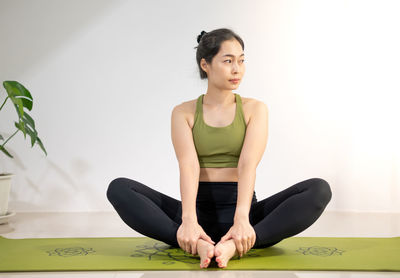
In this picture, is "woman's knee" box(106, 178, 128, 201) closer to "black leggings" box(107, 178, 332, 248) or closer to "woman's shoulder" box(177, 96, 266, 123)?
"black leggings" box(107, 178, 332, 248)

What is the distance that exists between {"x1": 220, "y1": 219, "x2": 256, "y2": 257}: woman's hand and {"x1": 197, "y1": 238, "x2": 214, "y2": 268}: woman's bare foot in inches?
2.4

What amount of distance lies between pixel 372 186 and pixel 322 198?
161cm

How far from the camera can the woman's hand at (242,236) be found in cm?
147

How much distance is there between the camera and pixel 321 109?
9.86ft

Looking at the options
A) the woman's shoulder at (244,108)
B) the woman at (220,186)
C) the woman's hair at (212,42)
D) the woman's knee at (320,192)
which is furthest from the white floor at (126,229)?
the woman's hair at (212,42)

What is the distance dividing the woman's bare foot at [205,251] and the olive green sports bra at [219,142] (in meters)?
0.36

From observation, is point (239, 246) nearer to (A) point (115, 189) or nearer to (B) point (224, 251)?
(B) point (224, 251)

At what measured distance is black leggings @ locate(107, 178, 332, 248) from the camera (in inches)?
61.5

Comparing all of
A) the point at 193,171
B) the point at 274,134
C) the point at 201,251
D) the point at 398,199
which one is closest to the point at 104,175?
the point at 274,134

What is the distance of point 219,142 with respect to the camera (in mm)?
1728

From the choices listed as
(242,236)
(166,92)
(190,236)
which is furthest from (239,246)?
(166,92)

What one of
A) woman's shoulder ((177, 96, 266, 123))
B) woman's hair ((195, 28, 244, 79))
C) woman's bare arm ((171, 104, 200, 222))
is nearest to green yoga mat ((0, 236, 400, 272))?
woman's bare arm ((171, 104, 200, 222))

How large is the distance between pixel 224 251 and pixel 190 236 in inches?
5.0

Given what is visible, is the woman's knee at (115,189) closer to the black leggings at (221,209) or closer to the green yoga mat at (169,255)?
the black leggings at (221,209)
